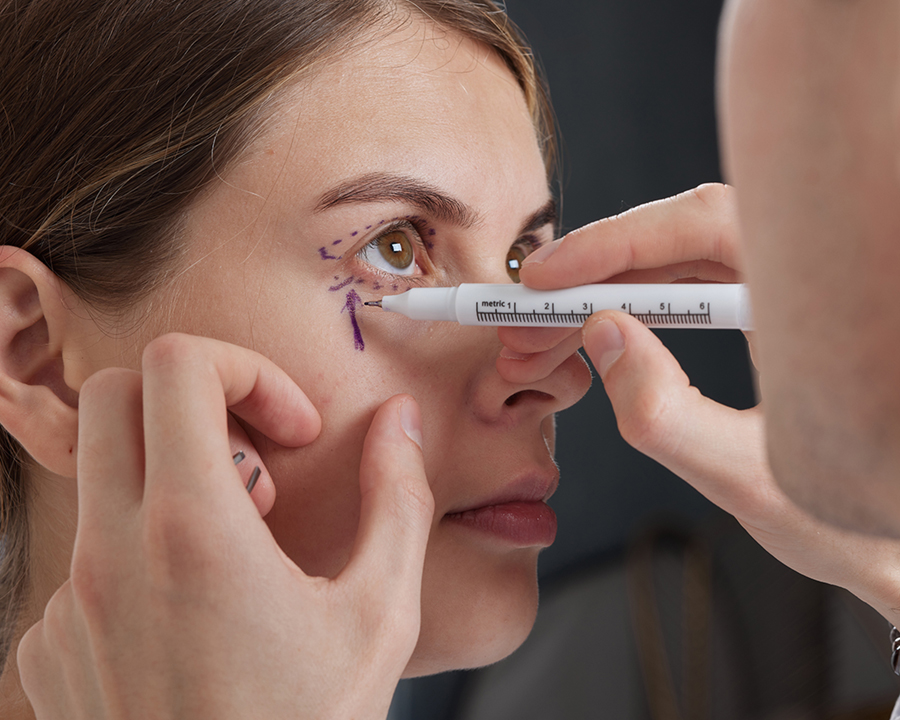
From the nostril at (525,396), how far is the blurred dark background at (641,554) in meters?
1.20

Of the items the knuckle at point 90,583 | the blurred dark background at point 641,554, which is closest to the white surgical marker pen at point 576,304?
the knuckle at point 90,583

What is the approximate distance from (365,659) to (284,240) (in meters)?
0.44

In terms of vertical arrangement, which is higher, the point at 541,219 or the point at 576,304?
the point at 541,219

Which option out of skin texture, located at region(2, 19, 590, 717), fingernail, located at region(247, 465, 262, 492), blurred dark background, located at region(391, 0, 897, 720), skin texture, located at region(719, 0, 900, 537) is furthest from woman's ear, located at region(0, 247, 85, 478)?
blurred dark background, located at region(391, 0, 897, 720)

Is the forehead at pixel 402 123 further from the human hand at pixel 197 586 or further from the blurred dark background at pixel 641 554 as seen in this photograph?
the blurred dark background at pixel 641 554

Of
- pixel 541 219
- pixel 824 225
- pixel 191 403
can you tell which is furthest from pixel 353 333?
pixel 824 225

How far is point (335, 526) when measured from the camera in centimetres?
81

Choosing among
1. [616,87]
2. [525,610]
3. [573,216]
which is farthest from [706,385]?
[525,610]

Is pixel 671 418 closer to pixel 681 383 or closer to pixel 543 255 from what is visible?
pixel 681 383

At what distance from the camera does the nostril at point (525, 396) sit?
2.89 feet

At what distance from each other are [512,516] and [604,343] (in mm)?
316

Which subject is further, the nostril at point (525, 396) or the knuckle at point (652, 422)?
the nostril at point (525, 396)

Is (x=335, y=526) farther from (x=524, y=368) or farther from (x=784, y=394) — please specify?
(x=784, y=394)

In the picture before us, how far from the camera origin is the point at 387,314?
82cm
